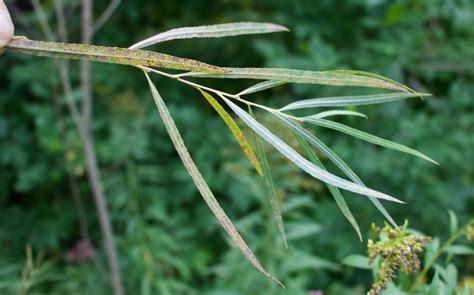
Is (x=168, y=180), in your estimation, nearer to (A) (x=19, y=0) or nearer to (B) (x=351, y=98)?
(A) (x=19, y=0)

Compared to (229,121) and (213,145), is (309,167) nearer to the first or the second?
(229,121)

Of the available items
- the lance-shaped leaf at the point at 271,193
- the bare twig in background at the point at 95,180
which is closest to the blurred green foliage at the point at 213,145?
the bare twig in background at the point at 95,180

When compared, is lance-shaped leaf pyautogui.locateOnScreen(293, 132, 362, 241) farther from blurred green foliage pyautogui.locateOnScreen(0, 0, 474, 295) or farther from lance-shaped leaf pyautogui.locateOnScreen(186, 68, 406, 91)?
blurred green foliage pyautogui.locateOnScreen(0, 0, 474, 295)

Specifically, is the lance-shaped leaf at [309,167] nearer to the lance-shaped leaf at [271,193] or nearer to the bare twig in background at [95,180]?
the lance-shaped leaf at [271,193]

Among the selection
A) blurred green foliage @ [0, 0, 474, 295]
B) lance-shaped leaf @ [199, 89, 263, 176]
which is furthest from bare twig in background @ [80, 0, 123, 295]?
lance-shaped leaf @ [199, 89, 263, 176]

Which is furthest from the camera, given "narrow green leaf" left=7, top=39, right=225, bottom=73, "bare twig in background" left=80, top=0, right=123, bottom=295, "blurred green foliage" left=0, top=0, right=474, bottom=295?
"blurred green foliage" left=0, top=0, right=474, bottom=295

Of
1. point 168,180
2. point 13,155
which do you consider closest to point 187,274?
point 168,180

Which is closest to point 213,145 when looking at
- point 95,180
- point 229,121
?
point 95,180
